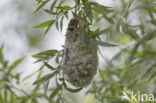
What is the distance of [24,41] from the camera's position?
4.56 metres

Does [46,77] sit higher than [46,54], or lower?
lower

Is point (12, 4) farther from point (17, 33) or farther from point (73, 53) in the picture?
point (73, 53)

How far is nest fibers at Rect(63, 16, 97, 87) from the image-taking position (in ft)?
6.19

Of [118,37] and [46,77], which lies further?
[118,37]

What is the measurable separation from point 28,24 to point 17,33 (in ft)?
0.86

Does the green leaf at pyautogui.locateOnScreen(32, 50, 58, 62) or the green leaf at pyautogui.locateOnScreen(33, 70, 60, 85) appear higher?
the green leaf at pyautogui.locateOnScreen(32, 50, 58, 62)

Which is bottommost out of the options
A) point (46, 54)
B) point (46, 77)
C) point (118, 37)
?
point (118, 37)

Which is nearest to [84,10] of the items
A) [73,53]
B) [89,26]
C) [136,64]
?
[89,26]

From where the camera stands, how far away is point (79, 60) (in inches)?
74.7

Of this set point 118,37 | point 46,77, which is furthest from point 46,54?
point 118,37

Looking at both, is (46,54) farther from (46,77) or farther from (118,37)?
(118,37)

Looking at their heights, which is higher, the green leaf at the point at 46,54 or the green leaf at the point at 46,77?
the green leaf at the point at 46,54

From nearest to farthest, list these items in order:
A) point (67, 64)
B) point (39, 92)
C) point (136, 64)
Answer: point (67, 64), point (136, 64), point (39, 92)

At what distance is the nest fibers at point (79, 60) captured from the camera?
1.89 m
